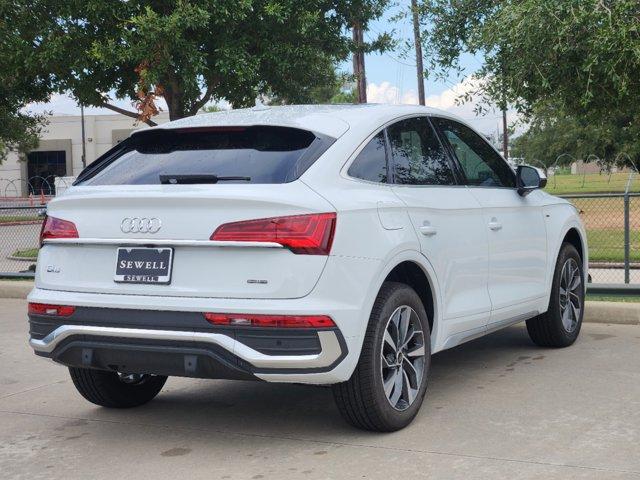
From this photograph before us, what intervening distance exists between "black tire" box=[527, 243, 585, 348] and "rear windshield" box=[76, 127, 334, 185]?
302cm

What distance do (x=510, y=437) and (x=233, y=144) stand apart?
214 cm

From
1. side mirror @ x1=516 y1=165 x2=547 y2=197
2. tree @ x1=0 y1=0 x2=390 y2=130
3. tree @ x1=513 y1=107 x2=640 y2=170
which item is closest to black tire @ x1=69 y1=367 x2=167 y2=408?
side mirror @ x1=516 y1=165 x2=547 y2=197

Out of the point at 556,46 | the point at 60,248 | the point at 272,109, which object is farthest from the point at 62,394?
the point at 556,46

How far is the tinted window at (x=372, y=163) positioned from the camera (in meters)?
5.14

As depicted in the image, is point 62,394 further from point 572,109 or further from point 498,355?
point 572,109

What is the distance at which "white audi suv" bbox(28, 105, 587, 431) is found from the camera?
14.9 ft

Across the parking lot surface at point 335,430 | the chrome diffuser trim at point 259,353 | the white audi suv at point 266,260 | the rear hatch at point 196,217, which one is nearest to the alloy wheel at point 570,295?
the parking lot surface at point 335,430

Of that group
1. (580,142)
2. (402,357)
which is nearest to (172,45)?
(402,357)

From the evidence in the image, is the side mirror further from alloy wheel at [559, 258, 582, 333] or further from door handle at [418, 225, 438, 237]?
door handle at [418, 225, 438, 237]

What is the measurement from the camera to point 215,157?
501cm

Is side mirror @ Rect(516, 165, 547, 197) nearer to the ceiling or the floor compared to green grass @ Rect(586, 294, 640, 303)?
nearer to the ceiling

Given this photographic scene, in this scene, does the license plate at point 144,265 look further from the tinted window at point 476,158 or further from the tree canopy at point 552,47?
the tree canopy at point 552,47

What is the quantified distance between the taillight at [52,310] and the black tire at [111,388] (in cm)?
67

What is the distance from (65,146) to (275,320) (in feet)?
237
